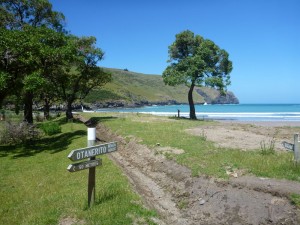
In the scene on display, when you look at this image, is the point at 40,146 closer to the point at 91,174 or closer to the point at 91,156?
the point at 91,174

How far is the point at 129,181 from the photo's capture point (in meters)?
12.1

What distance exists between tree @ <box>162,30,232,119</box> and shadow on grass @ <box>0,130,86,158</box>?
61.0 ft

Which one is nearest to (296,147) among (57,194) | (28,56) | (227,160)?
(227,160)

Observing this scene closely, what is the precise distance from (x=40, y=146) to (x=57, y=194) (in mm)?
12246

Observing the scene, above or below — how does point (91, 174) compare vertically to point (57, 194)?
above

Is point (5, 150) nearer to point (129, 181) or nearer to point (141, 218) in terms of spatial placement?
point (129, 181)

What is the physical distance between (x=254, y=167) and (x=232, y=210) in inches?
119

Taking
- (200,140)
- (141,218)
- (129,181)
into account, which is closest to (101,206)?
(141,218)

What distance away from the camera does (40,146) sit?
22.3m

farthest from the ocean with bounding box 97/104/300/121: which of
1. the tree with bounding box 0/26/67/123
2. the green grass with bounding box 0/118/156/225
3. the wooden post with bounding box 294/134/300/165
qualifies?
the wooden post with bounding box 294/134/300/165

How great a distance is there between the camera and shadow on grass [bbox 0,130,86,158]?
2022 cm

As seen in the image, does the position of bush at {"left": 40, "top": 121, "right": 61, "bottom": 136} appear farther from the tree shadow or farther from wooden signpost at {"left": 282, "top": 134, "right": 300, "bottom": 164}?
wooden signpost at {"left": 282, "top": 134, "right": 300, "bottom": 164}

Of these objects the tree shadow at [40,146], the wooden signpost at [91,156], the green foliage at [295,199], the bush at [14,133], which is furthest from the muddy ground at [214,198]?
the bush at [14,133]

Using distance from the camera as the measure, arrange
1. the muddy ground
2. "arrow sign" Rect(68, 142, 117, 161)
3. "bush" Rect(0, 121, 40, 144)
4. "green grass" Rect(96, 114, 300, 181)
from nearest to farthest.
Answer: "arrow sign" Rect(68, 142, 117, 161) < the muddy ground < "green grass" Rect(96, 114, 300, 181) < "bush" Rect(0, 121, 40, 144)
